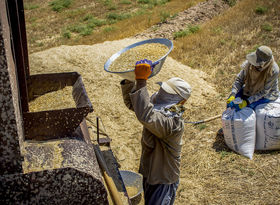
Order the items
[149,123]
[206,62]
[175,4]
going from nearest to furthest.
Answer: [149,123], [206,62], [175,4]

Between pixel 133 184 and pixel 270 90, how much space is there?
274 cm

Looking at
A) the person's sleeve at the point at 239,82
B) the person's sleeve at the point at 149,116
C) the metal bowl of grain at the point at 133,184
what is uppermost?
the person's sleeve at the point at 149,116

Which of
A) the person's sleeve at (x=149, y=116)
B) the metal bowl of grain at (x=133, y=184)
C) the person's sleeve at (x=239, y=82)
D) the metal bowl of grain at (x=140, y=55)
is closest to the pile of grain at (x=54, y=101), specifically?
the metal bowl of grain at (x=140, y=55)

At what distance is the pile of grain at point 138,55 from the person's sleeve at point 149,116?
827 millimetres

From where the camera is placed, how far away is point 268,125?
16.2 feet

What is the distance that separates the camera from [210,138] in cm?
572

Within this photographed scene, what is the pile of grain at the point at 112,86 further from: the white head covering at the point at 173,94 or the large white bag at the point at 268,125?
the white head covering at the point at 173,94

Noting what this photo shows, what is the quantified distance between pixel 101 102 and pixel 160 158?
4.03 m

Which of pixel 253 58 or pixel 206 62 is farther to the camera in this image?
pixel 206 62

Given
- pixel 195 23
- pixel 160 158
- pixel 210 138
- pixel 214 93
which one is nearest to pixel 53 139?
pixel 160 158

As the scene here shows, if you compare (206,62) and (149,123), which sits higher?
(149,123)

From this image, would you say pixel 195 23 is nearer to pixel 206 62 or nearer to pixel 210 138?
pixel 206 62

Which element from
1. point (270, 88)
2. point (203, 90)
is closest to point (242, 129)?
point (270, 88)

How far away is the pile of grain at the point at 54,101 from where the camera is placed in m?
2.88
